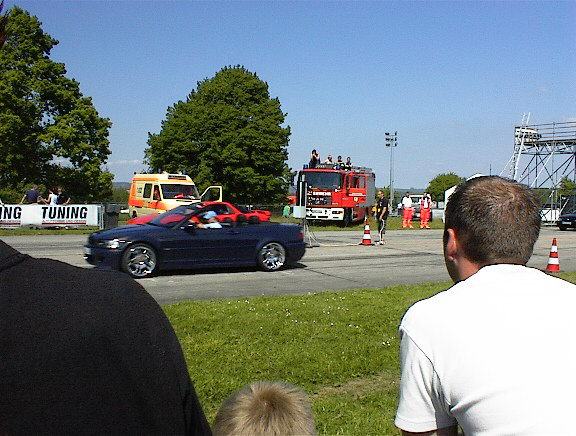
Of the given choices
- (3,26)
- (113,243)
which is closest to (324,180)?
(113,243)

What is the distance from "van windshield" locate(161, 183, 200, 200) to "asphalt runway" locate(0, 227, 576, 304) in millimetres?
3901

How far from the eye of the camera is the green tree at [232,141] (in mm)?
53875

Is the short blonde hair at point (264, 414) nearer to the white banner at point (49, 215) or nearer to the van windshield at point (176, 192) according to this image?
the van windshield at point (176, 192)

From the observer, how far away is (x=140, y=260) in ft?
40.2

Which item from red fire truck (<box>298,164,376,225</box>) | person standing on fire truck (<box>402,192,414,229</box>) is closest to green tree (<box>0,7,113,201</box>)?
red fire truck (<box>298,164,376,225</box>)

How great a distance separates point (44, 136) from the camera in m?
37.8

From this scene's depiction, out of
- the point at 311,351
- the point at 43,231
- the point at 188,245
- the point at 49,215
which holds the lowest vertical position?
the point at 311,351

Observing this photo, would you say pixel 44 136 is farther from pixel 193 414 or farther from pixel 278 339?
pixel 193 414

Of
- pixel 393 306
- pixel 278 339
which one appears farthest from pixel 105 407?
pixel 393 306

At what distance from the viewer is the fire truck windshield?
1186 inches

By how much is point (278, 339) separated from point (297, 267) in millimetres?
7883

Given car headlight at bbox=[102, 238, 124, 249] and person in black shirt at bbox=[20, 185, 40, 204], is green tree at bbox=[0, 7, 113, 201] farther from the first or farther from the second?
car headlight at bbox=[102, 238, 124, 249]

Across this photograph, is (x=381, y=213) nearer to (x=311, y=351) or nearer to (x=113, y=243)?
(x=113, y=243)

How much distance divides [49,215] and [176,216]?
1243 centimetres
